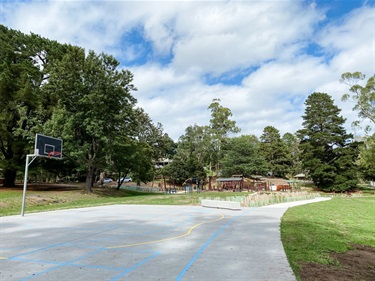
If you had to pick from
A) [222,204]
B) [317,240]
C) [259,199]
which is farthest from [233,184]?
[317,240]

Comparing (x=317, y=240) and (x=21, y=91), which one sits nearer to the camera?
(x=317, y=240)

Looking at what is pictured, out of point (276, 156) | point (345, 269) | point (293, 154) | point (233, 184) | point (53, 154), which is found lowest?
point (345, 269)

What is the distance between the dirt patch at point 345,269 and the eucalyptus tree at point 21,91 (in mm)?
27831

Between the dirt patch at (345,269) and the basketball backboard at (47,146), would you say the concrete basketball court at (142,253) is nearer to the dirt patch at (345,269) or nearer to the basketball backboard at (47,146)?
the dirt patch at (345,269)

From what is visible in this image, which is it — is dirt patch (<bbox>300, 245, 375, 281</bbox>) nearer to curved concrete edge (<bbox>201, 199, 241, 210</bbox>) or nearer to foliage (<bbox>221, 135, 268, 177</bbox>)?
curved concrete edge (<bbox>201, 199, 241, 210</bbox>)

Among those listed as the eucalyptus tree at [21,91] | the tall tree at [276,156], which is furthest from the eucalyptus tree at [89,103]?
→ the tall tree at [276,156]

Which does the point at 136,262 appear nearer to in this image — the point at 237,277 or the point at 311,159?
the point at 237,277

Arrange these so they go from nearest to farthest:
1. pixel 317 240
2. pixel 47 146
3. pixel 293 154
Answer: pixel 317 240, pixel 47 146, pixel 293 154

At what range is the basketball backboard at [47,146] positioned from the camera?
14.7m

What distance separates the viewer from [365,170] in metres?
46.8

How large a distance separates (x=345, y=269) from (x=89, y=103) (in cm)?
2730

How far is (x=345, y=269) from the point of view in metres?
5.28

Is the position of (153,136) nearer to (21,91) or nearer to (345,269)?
(21,91)

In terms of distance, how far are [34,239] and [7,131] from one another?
2663 cm
